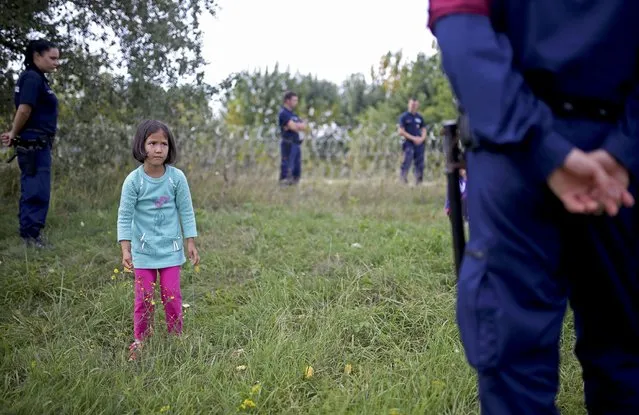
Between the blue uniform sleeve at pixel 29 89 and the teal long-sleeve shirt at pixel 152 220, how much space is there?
2351 mm

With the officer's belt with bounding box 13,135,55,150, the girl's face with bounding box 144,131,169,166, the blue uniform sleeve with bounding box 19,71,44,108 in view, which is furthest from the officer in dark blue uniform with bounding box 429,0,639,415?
the officer's belt with bounding box 13,135,55,150

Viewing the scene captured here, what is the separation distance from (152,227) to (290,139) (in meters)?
7.42

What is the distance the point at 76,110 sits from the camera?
7.23 metres

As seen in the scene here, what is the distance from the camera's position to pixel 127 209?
308cm

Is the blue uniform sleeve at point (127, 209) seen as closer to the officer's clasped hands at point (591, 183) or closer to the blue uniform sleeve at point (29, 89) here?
the officer's clasped hands at point (591, 183)

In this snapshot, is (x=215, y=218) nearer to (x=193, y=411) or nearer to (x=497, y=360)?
(x=193, y=411)

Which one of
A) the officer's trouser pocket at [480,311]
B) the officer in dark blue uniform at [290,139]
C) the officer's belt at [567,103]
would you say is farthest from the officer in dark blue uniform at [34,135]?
the officer in dark blue uniform at [290,139]

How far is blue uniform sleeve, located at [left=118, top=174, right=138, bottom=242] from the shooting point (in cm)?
305

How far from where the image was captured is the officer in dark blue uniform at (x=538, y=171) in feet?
4.33

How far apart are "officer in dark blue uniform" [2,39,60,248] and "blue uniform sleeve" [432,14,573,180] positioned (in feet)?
14.7

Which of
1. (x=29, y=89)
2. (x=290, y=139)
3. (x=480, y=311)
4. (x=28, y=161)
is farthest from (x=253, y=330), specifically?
(x=290, y=139)

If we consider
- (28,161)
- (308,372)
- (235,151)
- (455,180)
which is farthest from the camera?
(235,151)

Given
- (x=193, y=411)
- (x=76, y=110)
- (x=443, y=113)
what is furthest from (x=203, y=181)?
(x=443, y=113)

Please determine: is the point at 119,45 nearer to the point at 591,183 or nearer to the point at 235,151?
the point at 235,151
